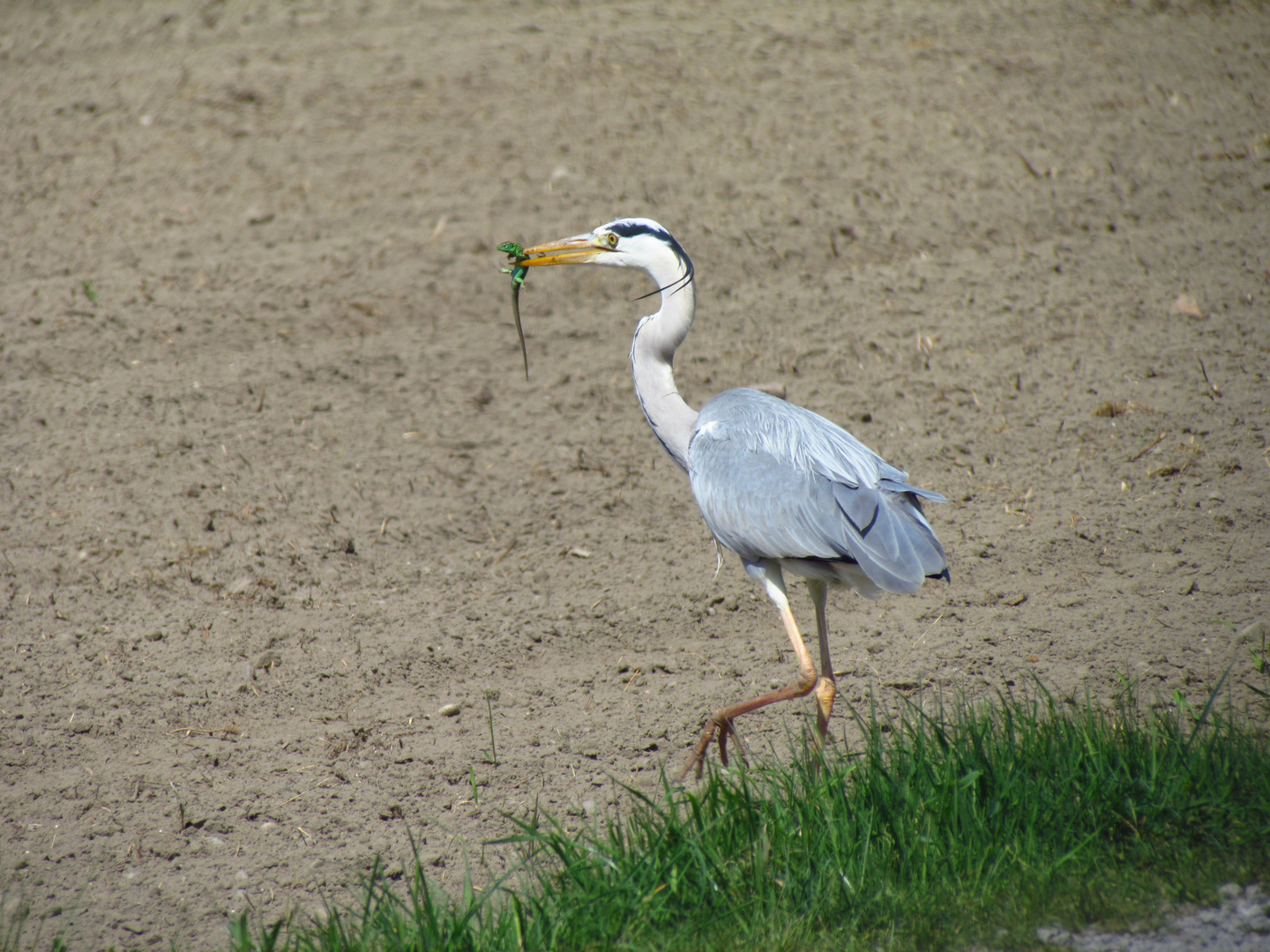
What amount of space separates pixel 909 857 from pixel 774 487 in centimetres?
148

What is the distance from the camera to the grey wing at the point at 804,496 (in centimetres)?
394

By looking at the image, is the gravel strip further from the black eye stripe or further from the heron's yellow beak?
the heron's yellow beak

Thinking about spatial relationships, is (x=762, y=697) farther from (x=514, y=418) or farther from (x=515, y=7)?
(x=515, y=7)

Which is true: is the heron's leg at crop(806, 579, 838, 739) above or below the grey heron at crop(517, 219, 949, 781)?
below

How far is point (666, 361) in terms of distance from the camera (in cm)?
462

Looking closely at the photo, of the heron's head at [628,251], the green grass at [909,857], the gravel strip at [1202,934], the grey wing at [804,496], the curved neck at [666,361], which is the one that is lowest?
the gravel strip at [1202,934]

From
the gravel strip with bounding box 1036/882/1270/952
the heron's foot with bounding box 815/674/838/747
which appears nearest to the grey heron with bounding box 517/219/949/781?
the heron's foot with bounding box 815/674/838/747

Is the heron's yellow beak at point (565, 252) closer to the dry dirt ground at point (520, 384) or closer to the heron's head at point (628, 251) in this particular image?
the heron's head at point (628, 251)

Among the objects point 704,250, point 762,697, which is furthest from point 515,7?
point 762,697

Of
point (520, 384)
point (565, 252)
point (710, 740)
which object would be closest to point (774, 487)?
point (710, 740)

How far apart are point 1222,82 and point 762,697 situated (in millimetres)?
7038

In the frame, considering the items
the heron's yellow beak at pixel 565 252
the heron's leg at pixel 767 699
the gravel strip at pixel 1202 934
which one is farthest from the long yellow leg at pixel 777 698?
the heron's yellow beak at pixel 565 252

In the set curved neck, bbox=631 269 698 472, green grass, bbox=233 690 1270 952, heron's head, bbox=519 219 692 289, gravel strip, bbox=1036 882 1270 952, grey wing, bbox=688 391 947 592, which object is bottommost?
gravel strip, bbox=1036 882 1270 952

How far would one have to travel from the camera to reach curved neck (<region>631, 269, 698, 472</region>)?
453cm
